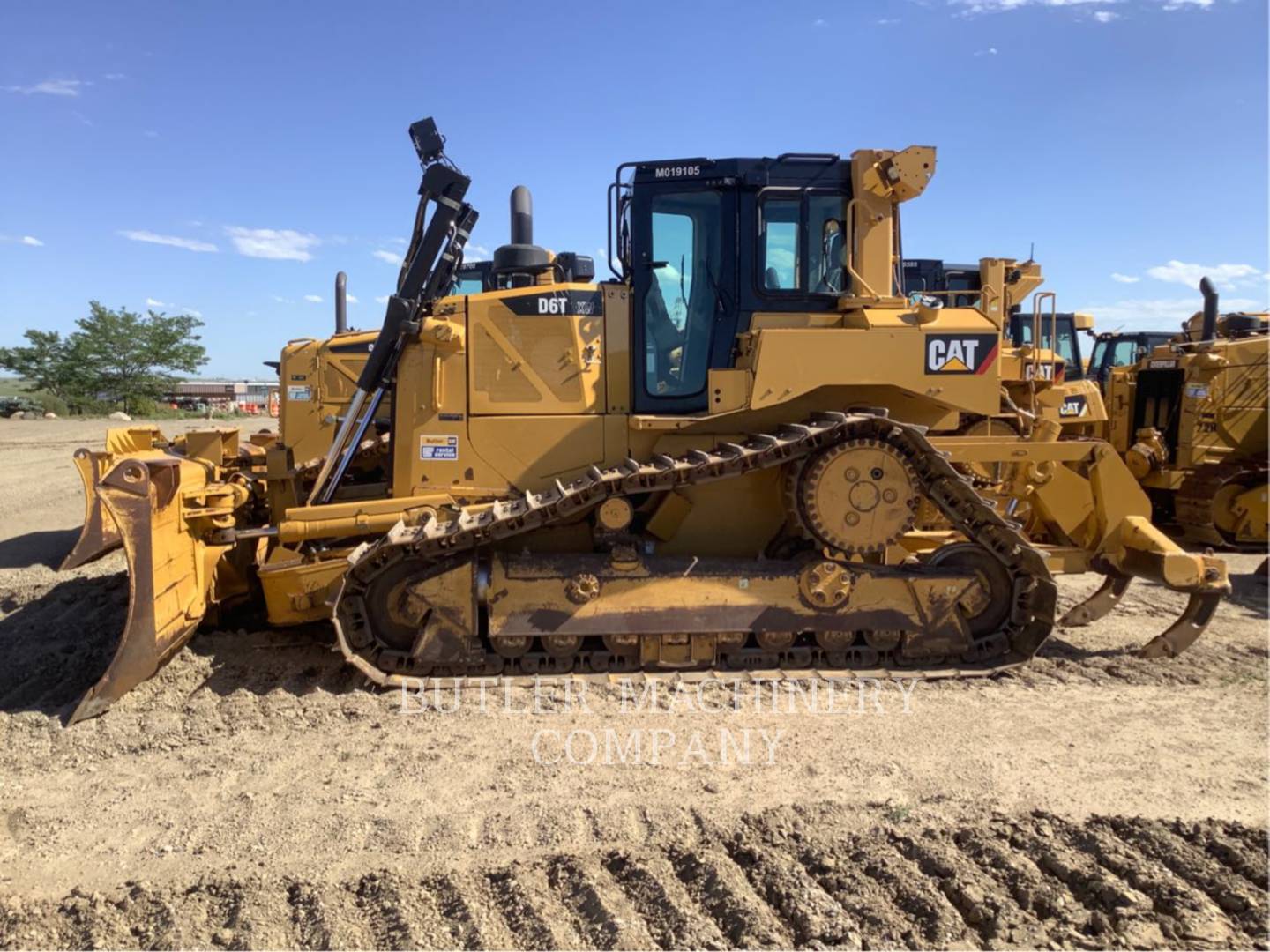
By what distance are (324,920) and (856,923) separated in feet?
6.35

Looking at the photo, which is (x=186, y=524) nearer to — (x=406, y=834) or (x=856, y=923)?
(x=406, y=834)

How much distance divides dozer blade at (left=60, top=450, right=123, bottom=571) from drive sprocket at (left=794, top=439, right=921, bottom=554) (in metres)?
4.32

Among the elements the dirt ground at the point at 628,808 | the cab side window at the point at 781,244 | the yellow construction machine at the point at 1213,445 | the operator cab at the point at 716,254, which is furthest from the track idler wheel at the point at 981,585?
the yellow construction machine at the point at 1213,445

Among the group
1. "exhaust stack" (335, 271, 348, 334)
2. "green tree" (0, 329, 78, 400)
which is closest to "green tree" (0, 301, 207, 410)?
"green tree" (0, 329, 78, 400)

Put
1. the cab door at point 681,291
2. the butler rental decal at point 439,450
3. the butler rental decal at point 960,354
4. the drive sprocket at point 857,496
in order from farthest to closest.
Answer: the butler rental decal at point 439,450 → the cab door at point 681,291 → the butler rental decal at point 960,354 → the drive sprocket at point 857,496

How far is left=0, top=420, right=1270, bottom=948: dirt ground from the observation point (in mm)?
2971

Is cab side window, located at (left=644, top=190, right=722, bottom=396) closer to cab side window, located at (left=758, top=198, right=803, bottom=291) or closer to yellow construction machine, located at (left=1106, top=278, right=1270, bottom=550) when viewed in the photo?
cab side window, located at (left=758, top=198, right=803, bottom=291)

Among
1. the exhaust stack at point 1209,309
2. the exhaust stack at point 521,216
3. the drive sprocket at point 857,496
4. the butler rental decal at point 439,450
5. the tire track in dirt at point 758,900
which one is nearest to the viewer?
the tire track in dirt at point 758,900

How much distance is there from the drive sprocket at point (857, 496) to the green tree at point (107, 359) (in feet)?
135

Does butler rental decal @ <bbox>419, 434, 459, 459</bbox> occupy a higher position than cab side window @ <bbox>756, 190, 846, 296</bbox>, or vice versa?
cab side window @ <bbox>756, 190, 846, 296</bbox>

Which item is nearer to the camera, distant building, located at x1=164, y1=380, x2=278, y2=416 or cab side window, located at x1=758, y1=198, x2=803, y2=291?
cab side window, located at x1=758, y1=198, x2=803, y2=291

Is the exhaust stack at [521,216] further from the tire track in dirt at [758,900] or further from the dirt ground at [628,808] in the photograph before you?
the tire track in dirt at [758,900]
